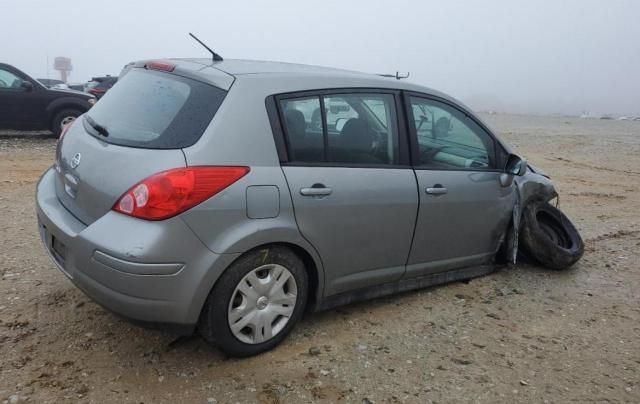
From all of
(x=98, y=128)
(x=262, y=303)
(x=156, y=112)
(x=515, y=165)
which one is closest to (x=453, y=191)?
(x=515, y=165)

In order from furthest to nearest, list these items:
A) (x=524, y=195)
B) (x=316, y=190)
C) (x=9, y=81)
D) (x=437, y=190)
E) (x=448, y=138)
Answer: (x=9, y=81)
(x=524, y=195)
(x=448, y=138)
(x=437, y=190)
(x=316, y=190)

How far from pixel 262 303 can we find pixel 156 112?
1.22 meters

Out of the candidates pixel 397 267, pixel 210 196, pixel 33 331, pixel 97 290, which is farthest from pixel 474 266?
pixel 33 331

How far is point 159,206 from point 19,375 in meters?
1.19

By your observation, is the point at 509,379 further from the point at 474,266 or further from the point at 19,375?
the point at 19,375

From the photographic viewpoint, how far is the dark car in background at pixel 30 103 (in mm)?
10922

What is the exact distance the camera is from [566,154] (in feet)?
47.4

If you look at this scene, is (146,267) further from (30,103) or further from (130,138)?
(30,103)

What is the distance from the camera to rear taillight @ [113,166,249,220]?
269 centimetres

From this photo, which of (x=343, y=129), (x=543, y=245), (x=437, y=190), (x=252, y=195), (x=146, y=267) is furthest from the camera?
(x=543, y=245)

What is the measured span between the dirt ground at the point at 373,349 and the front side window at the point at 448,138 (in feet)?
3.30

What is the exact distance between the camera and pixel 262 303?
311 centimetres

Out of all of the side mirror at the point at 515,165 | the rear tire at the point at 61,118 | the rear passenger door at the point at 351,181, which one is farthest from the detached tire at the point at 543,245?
the rear tire at the point at 61,118

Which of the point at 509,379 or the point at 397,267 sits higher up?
the point at 397,267
